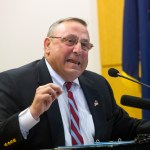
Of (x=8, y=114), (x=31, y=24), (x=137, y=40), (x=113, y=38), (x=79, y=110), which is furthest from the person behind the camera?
(x=31, y=24)

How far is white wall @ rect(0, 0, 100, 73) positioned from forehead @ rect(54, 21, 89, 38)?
1.35 m

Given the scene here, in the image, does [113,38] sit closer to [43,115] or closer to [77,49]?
[77,49]

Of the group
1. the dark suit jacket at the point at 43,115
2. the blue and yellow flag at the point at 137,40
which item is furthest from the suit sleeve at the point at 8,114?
the blue and yellow flag at the point at 137,40

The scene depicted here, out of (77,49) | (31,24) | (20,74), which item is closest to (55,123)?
(20,74)

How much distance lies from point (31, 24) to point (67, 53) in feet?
5.56

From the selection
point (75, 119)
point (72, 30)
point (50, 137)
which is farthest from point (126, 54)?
point (50, 137)

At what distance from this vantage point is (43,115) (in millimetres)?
1755

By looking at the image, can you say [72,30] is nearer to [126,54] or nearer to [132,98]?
[132,98]

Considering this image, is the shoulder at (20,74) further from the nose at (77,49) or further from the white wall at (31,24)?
the white wall at (31,24)

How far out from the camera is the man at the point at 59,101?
1579 mm

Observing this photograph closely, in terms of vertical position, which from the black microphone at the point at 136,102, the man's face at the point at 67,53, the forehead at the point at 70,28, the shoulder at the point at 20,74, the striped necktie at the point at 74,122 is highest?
the forehead at the point at 70,28

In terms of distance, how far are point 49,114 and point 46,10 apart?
195 cm

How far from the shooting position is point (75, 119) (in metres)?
1.85

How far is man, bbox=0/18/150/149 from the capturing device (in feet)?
5.18
